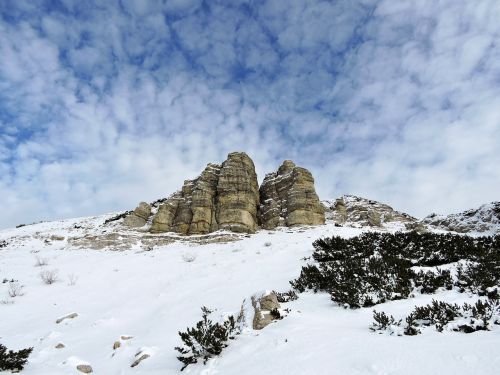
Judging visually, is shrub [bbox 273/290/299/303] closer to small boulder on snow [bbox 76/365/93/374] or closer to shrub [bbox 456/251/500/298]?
shrub [bbox 456/251/500/298]

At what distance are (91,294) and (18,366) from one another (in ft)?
25.7

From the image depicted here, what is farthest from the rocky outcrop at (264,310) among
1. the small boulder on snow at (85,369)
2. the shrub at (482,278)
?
the shrub at (482,278)

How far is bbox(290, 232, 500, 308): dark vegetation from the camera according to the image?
835 cm

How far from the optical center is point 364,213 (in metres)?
45.2

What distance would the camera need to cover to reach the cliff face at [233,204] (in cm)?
3309

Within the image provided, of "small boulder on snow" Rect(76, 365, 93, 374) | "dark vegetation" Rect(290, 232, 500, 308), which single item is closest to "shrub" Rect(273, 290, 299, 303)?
"dark vegetation" Rect(290, 232, 500, 308)

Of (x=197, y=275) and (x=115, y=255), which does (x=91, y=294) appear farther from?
(x=115, y=255)

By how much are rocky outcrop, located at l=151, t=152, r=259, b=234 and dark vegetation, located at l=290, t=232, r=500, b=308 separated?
18.2 metres

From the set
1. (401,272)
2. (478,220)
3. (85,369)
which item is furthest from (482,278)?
(478,220)

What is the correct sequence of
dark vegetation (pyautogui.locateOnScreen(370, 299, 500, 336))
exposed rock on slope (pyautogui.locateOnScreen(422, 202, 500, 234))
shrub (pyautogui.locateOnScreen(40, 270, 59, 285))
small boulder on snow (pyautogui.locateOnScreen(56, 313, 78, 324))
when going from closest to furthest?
dark vegetation (pyautogui.locateOnScreen(370, 299, 500, 336)) < small boulder on snow (pyautogui.locateOnScreen(56, 313, 78, 324)) < shrub (pyautogui.locateOnScreen(40, 270, 59, 285)) < exposed rock on slope (pyautogui.locateOnScreen(422, 202, 500, 234))

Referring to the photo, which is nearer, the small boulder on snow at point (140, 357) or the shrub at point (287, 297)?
the small boulder on snow at point (140, 357)

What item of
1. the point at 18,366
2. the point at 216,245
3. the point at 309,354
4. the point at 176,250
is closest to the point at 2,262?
the point at 176,250

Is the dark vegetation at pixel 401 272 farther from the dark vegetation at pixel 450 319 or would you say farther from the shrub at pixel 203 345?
the shrub at pixel 203 345

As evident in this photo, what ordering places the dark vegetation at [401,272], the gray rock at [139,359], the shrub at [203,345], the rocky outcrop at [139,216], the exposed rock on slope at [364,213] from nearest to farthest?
1. the shrub at [203,345]
2. the gray rock at [139,359]
3. the dark vegetation at [401,272]
4. the rocky outcrop at [139,216]
5. the exposed rock on slope at [364,213]
